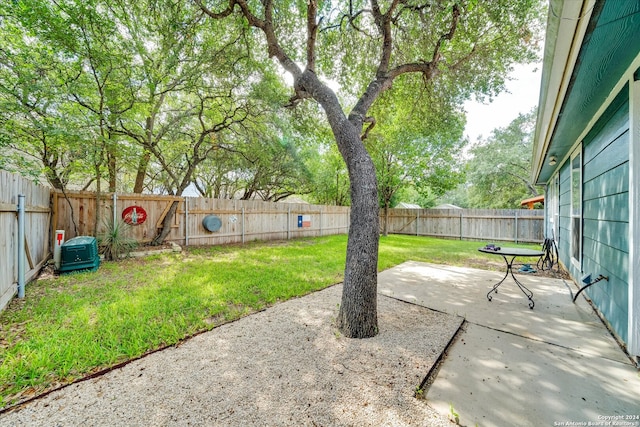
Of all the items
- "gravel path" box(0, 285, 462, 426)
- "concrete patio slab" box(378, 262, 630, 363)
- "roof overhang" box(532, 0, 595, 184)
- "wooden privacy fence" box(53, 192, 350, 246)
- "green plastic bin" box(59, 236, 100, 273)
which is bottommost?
"gravel path" box(0, 285, 462, 426)

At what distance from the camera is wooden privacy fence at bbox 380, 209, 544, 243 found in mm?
10406

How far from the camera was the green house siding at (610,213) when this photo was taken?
7.40 feet

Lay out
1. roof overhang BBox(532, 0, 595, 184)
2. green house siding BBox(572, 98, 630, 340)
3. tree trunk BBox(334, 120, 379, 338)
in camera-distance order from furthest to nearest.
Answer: tree trunk BBox(334, 120, 379, 338) < green house siding BBox(572, 98, 630, 340) < roof overhang BBox(532, 0, 595, 184)

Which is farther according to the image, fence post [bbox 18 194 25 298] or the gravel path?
fence post [bbox 18 194 25 298]

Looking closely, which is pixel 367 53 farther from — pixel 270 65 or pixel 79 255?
pixel 79 255

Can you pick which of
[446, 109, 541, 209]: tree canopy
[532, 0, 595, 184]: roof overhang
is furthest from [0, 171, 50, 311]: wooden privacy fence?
[446, 109, 541, 209]: tree canopy

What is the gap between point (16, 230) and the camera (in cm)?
335

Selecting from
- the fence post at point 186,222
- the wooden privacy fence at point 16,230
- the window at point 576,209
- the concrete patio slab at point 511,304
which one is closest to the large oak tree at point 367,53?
the concrete patio slab at point 511,304

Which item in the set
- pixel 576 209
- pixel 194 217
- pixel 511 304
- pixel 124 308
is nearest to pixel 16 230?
pixel 124 308

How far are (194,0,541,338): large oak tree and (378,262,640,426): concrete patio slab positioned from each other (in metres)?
0.92

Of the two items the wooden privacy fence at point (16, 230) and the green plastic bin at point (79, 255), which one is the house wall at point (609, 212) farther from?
the green plastic bin at point (79, 255)

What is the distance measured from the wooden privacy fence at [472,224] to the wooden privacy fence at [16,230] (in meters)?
13.2

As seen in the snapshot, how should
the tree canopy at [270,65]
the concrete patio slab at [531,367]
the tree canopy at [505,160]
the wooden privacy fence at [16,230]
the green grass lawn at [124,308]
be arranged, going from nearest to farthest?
the concrete patio slab at [531,367], the green grass lawn at [124,308], the wooden privacy fence at [16,230], the tree canopy at [270,65], the tree canopy at [505,160]

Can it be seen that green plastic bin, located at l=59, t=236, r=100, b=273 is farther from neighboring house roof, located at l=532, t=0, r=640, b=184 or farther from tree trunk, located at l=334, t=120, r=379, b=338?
neighboring house roof, located at l=532, t=0, r=640, b=184
